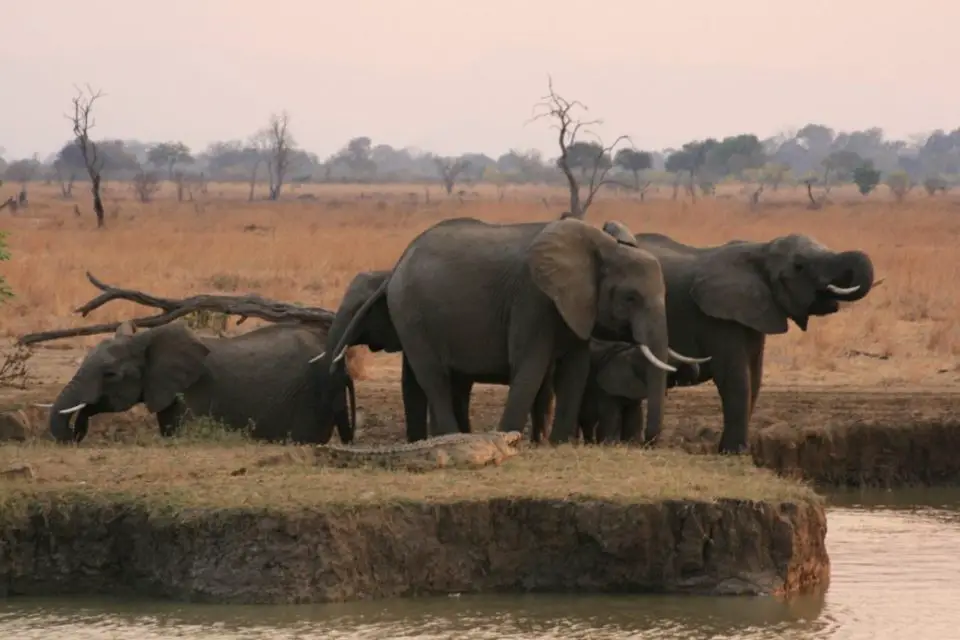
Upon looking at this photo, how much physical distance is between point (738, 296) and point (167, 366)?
463 cm

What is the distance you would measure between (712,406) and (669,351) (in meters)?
5.03

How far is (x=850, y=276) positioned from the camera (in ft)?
52.9

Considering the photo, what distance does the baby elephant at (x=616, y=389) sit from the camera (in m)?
15.7

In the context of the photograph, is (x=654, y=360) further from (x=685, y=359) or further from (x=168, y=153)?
(x=168, y=153)

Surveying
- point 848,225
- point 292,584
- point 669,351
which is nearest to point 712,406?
point 669,351

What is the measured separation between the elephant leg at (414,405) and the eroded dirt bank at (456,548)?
4503 mm

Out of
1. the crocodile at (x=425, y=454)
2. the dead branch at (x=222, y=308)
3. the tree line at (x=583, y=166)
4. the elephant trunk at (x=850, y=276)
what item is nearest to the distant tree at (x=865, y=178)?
the tree line at (x=583, y=166)

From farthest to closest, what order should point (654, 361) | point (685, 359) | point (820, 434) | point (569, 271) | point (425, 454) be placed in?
point (820, 434) → point (685, 359) → point (569, 271) → point (654, 361) → point (425, 454)

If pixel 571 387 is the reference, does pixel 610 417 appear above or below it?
below

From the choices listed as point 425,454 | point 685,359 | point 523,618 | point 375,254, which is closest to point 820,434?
point 685,359

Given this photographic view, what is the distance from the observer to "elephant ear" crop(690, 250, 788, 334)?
1603cm

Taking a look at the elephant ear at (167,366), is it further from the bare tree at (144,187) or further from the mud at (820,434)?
the bare tree at (144,187)

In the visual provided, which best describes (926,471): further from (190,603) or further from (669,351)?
(190,603)

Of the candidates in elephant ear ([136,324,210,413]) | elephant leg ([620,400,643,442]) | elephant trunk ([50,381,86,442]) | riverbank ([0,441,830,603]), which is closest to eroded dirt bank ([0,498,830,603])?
riverbank ([0,441,830,603])
